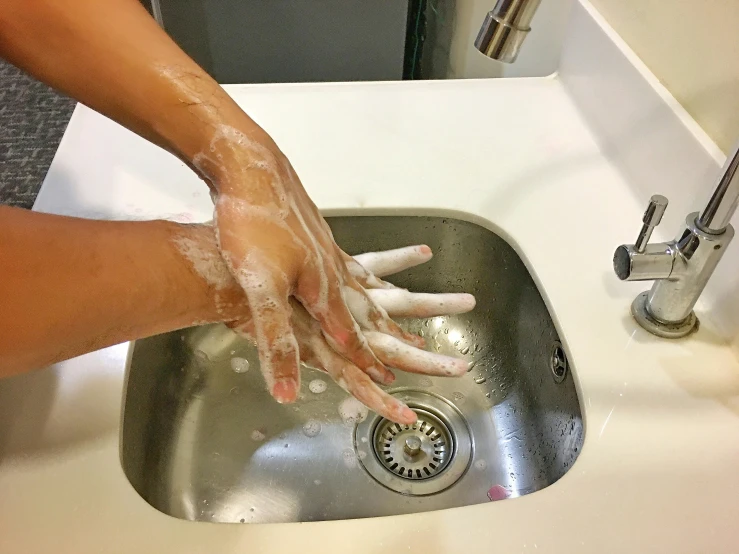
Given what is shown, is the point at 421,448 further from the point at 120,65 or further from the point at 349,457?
the point at 120,65

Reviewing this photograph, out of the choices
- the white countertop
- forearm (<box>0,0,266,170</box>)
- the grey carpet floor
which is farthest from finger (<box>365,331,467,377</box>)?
the grey carpet floor

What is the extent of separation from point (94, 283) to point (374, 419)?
372 millimetres

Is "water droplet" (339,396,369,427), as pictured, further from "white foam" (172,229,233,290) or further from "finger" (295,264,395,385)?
"white foam" (172,229,233,290)

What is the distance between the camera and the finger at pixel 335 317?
1.53 ft

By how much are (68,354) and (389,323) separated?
271 millimetres

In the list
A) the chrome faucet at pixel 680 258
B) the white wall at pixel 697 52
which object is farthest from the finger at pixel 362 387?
the white wall at pixel 697 52

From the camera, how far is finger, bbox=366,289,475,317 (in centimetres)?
56

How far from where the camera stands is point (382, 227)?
64cm

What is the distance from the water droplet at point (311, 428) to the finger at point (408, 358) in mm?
156

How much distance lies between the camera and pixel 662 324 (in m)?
0.49

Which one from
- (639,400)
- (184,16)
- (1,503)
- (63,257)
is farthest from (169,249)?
(184,16)

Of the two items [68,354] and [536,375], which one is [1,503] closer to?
[68,354]

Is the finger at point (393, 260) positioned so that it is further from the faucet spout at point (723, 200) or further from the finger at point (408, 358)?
the faucet spout at point (723, 200)

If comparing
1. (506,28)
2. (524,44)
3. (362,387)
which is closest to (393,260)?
(362,387)
